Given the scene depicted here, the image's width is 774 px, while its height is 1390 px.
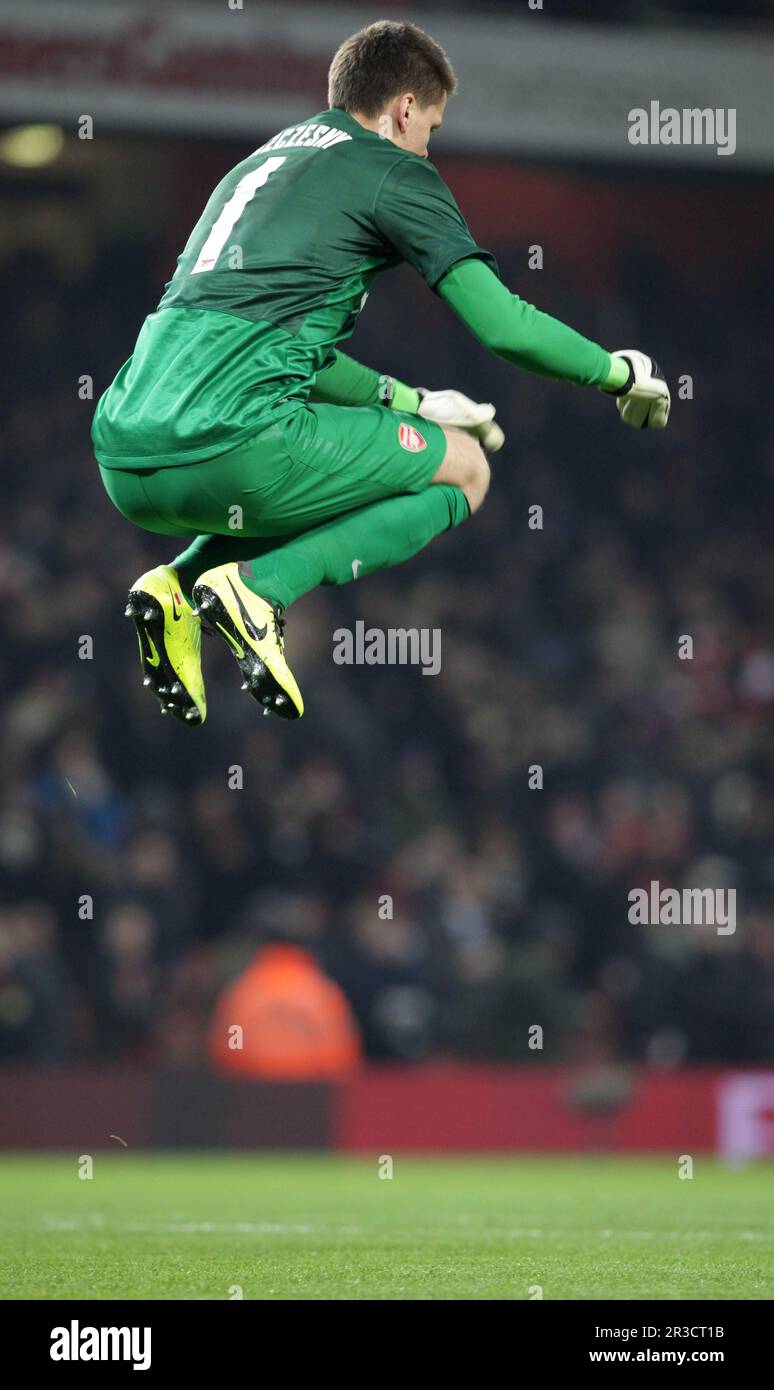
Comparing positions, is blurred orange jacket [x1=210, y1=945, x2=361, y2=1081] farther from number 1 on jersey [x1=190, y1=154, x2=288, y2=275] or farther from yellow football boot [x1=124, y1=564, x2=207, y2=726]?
number 1 on jersey [x1=190, y1=154, x2=288, y2=275]

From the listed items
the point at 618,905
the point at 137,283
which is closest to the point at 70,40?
the point at 137,283

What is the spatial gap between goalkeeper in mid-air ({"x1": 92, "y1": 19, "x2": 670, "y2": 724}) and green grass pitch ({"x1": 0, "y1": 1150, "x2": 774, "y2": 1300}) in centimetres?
157

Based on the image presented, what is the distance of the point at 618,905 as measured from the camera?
14.3 metres

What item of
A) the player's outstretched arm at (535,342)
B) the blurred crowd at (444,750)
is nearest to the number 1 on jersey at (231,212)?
the player's outstretched arm at (535,342)

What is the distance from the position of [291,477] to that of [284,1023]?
24.2ft

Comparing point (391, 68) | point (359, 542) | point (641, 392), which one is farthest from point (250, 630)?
point (391, 68)

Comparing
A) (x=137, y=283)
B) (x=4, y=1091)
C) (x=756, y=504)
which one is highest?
(x=137, y=283)

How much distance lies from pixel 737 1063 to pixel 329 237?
29.6 ft

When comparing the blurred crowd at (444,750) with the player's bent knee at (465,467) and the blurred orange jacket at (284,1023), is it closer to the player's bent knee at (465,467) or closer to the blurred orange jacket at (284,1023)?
the blurred orange jacket at (284,1023)

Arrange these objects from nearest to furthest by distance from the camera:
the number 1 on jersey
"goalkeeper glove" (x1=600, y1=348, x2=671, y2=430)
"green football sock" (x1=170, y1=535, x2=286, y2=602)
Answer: the number 1 on jersey
"goalkeeper glove" (x1=600, y1=348, x2=671, y2=430)
"green football sock" (x1=170, y1=535, x2=286, y2=602)

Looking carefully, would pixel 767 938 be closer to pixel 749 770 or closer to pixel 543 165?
pixel 749 770

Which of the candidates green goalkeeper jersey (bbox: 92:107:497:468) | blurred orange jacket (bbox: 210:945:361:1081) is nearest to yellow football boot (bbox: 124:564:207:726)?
green goalkeeper jersey (bbox: 92:107:497:468)

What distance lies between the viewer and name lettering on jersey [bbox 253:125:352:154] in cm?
582

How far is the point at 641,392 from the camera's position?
601cm
